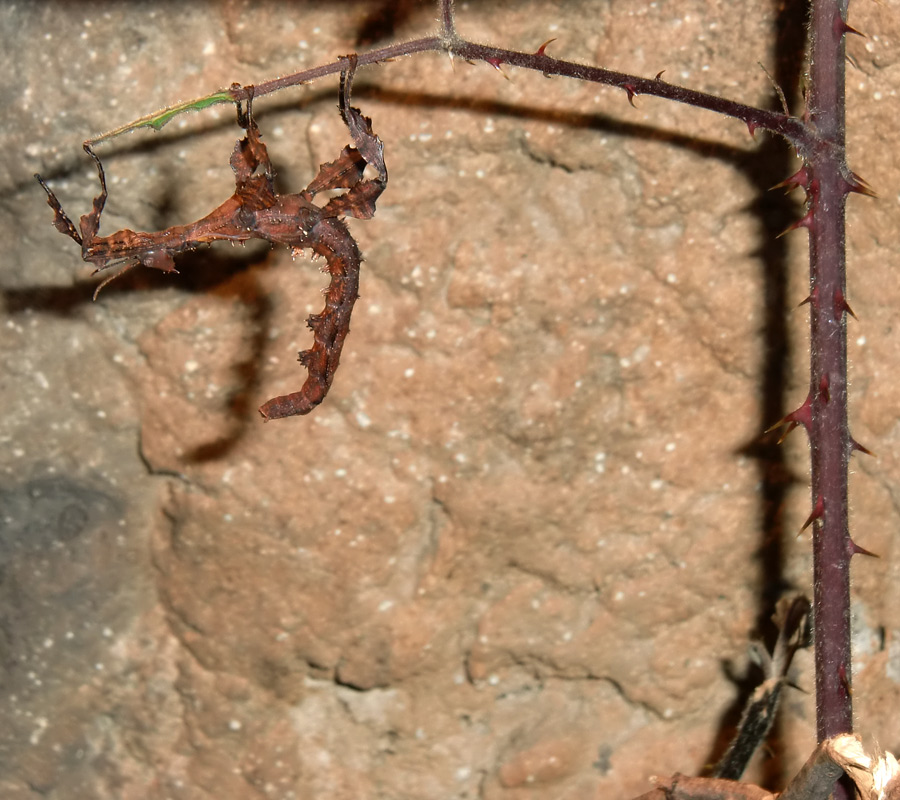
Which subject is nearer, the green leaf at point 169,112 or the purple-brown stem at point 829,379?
the green leaf at point 169,112

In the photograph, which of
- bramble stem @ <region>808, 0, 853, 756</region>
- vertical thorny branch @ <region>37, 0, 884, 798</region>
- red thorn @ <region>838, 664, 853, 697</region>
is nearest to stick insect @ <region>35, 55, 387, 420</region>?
vertical thorny branch @ <region>37, 0, 884, 798</region>

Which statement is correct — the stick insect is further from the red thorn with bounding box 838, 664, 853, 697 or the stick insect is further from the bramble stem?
the red thorn with bounding box 838, 664, 853, 697

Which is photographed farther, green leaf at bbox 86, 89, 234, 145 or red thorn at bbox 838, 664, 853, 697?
red thorn at bbox 838, 664, 853, 697

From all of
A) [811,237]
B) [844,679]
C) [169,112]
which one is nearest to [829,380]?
[811,237]

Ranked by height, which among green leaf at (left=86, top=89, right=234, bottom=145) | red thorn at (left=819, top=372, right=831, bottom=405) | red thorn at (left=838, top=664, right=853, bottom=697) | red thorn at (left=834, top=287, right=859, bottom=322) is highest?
green leaf at (left=86, top=89, right=234, bottom=145)

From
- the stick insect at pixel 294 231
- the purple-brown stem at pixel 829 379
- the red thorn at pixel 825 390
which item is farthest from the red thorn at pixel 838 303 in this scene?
the stick insect at pixel 294 231

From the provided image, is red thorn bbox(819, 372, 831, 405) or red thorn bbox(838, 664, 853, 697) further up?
red thorn bbox(819, 372, 831, 405)

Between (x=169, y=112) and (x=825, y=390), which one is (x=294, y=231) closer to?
(x=169, y=112)

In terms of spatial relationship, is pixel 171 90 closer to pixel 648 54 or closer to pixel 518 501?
pixel 648 54

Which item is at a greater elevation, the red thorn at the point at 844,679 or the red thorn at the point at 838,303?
the red thorn at the point at 838,303

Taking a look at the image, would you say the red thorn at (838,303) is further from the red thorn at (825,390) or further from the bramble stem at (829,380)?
the red thorn at (825,390)
